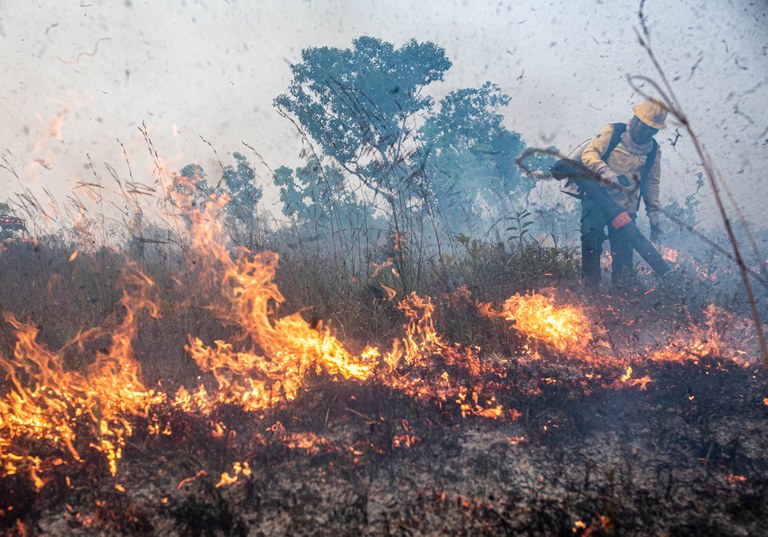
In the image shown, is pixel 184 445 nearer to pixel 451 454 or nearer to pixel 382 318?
pixel 451 454

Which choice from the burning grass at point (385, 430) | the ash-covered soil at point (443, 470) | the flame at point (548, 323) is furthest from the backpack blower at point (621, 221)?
the ash-covered soil at point (443, 470)

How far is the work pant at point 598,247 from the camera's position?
5.52 metres

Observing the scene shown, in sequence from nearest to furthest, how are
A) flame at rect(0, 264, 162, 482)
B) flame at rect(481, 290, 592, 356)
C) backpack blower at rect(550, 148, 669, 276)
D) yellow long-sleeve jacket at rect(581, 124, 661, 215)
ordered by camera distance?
flame at rect(0, 264, 162, 482)
flame at rect(481, 290, 592, 356)
backpack blower at rect(550, 148, 669, 276)
yellow long-sleeve jacket at rect(581, 124, 661, 215)

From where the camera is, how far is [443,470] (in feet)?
7.25

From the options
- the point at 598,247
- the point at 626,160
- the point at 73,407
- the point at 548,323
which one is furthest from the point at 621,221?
the point at 73,407

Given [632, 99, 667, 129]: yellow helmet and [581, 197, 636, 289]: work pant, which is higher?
[632, 99, 667, 129]: yellow helmet

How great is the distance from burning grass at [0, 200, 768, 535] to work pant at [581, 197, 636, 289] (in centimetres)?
151

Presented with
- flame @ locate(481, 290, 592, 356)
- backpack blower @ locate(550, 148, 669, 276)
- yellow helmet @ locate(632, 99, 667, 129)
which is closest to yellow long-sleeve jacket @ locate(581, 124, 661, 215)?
backpack blower @ locate(550, 148, 669, 276)

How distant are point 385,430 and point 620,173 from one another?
520cm

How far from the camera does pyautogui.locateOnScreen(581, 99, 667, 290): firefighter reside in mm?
5586

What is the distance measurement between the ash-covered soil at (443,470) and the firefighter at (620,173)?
290cm

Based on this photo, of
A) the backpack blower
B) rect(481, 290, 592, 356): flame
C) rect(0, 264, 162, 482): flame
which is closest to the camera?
rect(0, 264, 162, 482): flame

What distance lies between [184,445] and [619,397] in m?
2.90

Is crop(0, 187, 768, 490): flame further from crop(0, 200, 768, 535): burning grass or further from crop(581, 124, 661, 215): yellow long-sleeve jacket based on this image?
crop(581, 124, 661, 215): yellow long-sleeve jacket
